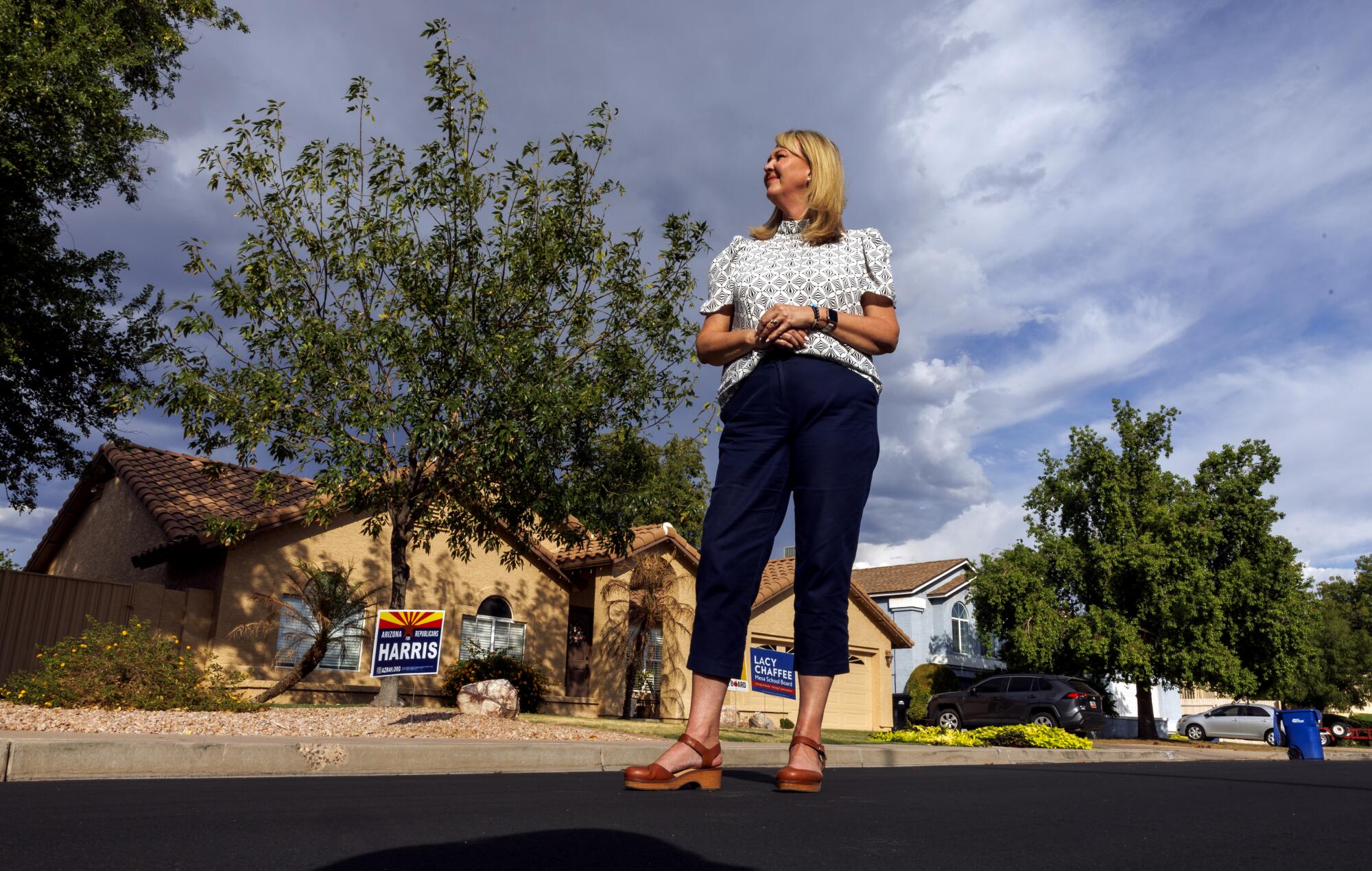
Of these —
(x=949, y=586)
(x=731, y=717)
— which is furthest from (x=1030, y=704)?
(x=949, y=586)

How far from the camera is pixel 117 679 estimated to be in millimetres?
9117

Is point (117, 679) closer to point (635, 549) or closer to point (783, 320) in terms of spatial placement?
point (783, 320)

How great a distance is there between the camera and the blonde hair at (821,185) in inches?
139

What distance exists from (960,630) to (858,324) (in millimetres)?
37495

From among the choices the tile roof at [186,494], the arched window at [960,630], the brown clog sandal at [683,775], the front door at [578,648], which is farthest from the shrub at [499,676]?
the arched window at [960,630]

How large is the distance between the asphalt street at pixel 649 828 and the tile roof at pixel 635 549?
54.7 ft

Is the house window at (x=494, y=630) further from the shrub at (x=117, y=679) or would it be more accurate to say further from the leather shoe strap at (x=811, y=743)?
the leather shoe strap at (x=811, y=743)

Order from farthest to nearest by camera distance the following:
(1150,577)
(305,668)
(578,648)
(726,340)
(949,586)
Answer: (949,586) < (1150,577) < (578,648) < (305,668) < (726,340)

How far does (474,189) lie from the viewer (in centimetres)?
1252

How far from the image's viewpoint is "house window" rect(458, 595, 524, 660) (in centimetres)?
1897

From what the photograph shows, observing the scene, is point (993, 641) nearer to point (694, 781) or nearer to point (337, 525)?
point (337, 525)

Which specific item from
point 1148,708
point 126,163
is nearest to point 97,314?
point 126,163

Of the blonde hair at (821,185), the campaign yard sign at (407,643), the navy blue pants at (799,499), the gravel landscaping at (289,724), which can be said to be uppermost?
the blonde hair at (821,185)

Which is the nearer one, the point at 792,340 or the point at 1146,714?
the point at 792,340
